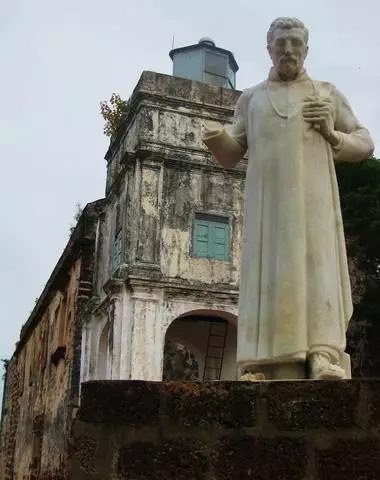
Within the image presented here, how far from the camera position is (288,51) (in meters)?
3.75

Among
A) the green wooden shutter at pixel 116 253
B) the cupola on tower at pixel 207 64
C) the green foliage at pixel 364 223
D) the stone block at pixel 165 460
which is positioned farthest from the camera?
the cupola on tower at pixel 207 64

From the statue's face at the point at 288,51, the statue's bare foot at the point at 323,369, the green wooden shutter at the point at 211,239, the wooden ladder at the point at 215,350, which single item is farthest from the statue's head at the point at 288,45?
the wooden ladder at the point at 215,350

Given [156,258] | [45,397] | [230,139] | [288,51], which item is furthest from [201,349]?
[288,51]

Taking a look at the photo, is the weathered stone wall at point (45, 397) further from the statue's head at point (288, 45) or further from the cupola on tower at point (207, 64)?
the statue's head at point (288, 45)

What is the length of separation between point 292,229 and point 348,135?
0.65 meters

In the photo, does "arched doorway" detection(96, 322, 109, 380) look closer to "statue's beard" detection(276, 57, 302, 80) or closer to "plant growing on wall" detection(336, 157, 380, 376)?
"plant growing on wall" detection(336, 157, 380, 376)

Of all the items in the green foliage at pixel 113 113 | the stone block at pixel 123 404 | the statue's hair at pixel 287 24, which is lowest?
the stone block at pixel 123 404

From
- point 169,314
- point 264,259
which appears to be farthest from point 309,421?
point 169,314

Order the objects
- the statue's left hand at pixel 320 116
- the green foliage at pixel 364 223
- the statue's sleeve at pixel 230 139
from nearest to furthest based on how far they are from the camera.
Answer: the statue's left hand at pixel 320 116
the statue's sleeve at pixel 230 139
the green foliage at pixel 364 223

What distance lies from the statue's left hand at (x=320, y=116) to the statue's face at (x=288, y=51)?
19 cm

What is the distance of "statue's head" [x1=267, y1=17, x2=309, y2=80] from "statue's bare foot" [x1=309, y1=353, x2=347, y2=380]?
139cm

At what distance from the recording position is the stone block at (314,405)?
279 cm

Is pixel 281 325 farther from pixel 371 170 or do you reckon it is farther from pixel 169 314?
pixel 371 170

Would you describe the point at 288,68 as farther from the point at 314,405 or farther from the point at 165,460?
the point at 165,460
